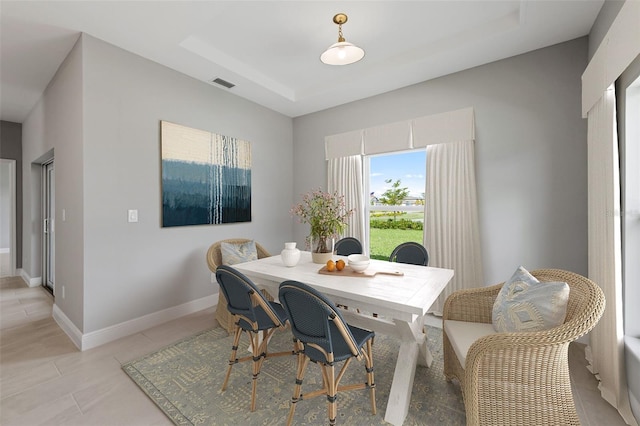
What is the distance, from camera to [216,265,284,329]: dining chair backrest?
67.1 inches

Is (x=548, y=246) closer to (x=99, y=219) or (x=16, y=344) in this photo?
(x=99, y=219)

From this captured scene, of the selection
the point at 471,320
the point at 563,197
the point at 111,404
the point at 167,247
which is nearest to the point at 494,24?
the point at 563,197

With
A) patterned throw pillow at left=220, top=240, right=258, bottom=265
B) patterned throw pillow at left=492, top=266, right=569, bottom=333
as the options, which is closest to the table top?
patterned throw pillow at left=492, top=266, right=569, bottom=333

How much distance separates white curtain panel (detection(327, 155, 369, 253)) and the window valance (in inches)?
5.2

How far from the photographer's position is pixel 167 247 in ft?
10.4

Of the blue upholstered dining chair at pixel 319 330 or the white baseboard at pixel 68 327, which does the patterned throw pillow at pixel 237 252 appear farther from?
the blue upholstered dining chair at pixel 319 330

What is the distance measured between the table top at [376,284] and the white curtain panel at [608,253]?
979mm

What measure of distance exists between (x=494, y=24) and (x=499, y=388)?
2918 millimetres

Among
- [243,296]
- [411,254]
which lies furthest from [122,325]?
[411,254]

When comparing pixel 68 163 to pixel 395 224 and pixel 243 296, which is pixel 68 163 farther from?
pixel 395 224

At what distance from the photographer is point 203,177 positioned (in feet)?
11.4

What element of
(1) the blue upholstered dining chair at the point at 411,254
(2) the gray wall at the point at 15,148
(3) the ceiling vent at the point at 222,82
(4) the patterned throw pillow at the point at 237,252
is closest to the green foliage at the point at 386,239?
(1) the blue upholstered dining chair at the point at 411,254

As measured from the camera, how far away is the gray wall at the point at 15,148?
4.75 m

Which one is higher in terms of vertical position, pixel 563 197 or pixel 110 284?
pixel 563 197
